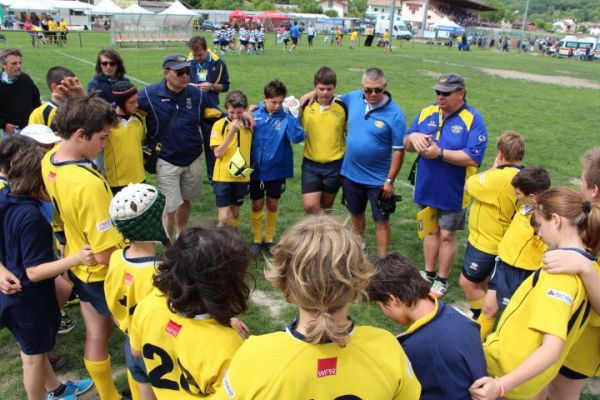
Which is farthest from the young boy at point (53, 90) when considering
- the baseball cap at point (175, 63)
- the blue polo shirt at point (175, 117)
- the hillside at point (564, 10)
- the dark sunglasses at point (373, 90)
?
the hillside at point (564, 10)

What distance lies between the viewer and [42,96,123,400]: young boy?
110 inches

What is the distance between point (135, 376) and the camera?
2688mm

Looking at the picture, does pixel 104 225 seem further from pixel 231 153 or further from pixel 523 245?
pixel 523 245

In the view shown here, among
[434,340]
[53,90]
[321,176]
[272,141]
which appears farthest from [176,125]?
[434,340]

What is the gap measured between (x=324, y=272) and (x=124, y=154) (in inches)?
132

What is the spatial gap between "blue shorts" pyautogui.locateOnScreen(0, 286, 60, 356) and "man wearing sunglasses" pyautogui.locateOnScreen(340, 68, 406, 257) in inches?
122

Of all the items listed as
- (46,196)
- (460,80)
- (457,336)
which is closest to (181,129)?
(46,196)

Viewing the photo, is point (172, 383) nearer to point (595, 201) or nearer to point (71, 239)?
point (71, 239)

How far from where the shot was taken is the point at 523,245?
352 cm

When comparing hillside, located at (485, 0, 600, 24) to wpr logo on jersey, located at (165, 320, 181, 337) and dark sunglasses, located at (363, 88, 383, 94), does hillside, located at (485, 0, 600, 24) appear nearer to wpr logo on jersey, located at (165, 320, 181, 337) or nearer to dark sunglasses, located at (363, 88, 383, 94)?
dark sunglasses, located at (363, 88, 383, 94)

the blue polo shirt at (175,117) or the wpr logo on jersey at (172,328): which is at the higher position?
the blue polo shirt at (175,117)

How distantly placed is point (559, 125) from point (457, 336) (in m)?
13.2

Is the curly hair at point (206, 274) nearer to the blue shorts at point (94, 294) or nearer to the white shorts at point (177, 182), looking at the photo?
the blue shorts at point (94, 294)

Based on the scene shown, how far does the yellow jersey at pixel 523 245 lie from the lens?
11.5ft
